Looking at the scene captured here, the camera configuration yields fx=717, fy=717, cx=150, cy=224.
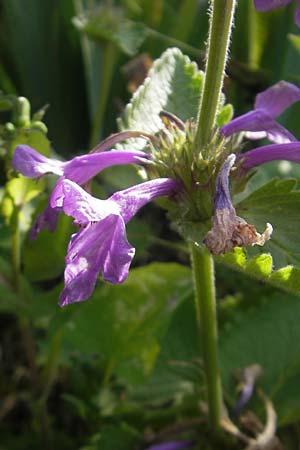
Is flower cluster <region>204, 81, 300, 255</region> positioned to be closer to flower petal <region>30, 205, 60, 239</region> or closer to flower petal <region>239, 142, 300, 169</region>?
flower petal <region>239, 142, 300, 169</region>

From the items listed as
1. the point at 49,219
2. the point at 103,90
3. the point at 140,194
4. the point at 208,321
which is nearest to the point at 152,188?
the point at 140,194

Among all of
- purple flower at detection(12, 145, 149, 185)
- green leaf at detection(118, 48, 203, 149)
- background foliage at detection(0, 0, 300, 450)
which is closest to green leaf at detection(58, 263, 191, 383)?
background foliage at detection(0, 0, 300, 450)

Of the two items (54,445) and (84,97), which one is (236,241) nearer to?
(54,445)

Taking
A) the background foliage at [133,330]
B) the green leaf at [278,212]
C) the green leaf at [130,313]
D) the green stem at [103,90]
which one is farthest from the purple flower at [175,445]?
the green stem at [103,90]

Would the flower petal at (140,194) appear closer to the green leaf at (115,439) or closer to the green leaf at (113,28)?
the green leaf at (115,439)

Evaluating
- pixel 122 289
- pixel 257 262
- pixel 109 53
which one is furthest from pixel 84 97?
pixel 257 262

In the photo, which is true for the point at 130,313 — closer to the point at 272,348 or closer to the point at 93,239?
the point at 272,348
